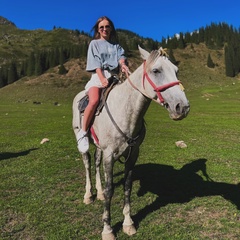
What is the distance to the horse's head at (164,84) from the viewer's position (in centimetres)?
452

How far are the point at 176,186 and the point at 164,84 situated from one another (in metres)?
5.20

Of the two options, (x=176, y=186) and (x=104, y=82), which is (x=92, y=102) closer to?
(x=104, y=82)

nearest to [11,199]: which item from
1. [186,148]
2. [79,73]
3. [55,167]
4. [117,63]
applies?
[55,167]

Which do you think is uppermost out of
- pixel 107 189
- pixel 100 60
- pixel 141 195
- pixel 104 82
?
pixel 100 60

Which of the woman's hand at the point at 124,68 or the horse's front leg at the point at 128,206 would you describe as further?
the horse's front leg at the point at 128,206

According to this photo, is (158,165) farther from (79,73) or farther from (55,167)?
(79,73)

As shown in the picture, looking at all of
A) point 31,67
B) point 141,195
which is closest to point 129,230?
point 141,195

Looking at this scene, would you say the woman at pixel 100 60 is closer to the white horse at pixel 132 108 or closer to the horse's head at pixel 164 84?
the white horse at pixel 132 108

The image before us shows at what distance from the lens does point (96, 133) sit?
253 inches

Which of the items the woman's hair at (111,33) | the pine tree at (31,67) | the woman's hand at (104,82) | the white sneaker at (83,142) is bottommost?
the white sneaker at (83,142)

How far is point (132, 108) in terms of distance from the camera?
219 inches

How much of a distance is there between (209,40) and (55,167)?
547ft

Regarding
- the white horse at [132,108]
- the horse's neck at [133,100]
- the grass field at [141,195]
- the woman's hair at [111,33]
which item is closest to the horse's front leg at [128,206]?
the white horse at [132,108]

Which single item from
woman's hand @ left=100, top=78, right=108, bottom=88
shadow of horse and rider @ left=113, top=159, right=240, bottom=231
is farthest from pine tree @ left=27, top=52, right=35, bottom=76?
woman's hand @ left=100, top=78, right=108, bottom=88
